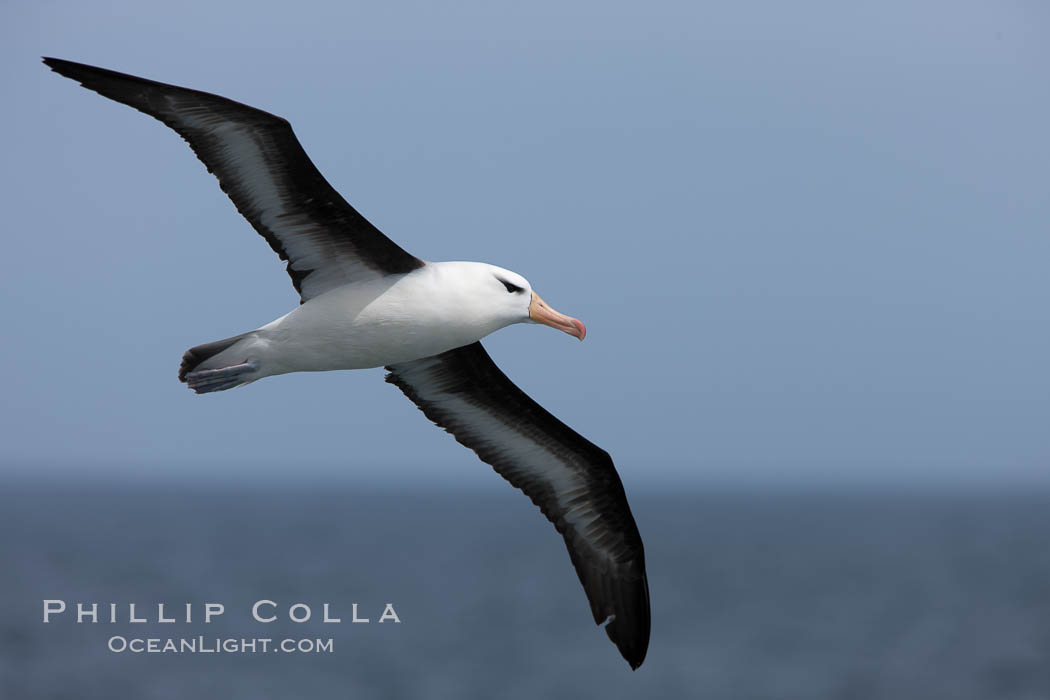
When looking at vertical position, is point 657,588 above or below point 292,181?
below

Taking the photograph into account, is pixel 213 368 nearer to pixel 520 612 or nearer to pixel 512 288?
pixel 512 288

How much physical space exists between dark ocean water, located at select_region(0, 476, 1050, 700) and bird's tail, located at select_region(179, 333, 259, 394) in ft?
90.6

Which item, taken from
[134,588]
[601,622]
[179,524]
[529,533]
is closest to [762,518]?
[529,533]

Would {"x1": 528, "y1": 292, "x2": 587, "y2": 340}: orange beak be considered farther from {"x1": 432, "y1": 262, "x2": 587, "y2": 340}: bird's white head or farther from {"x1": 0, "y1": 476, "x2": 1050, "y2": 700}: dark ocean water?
→ {"x1": 0, "y1": 476, "x2": 1050, "y2": 700}: dark ocean water

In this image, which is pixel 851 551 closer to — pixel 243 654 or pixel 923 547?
pixel 923 547

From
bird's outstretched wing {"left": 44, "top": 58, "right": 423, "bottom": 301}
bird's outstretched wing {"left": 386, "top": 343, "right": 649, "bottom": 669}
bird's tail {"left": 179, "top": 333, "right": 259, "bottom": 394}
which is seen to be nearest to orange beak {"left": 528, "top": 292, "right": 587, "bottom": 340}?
bird's outstretched wing {"left": 44, "top": 58, "right": 423, "bottom": 301}

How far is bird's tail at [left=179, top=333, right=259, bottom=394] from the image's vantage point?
8367 mm

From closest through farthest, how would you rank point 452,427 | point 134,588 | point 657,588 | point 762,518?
point 452,427 → point 134,588 → point 657,588 → point 762,518

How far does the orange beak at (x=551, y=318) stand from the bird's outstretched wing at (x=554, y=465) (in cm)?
154

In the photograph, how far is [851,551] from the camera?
7612 cm

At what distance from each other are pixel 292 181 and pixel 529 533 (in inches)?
3369

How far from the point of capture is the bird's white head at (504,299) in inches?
325

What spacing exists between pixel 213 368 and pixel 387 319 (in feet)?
4.28

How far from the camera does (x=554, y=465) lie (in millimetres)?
10617
